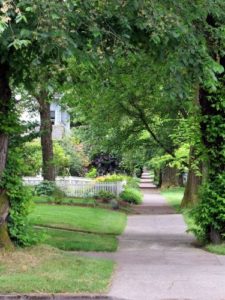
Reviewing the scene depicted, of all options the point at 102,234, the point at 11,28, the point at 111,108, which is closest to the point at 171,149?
the point at 111,108

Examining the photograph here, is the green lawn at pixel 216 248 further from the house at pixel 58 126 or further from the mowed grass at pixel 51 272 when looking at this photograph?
the house at pixel 58 126

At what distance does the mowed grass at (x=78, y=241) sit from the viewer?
42.0 feet

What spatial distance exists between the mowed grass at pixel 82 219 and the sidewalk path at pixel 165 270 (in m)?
1.81

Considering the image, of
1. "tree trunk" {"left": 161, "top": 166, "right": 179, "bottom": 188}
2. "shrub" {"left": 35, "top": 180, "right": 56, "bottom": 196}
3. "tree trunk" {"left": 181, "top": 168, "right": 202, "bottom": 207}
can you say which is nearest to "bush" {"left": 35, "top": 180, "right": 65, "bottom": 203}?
"shrub" {"left": 35, "top": 180, "right": 56, "bottom": 196}

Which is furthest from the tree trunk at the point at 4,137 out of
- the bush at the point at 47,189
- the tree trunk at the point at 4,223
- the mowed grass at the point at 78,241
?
the bush at the point at 47,189

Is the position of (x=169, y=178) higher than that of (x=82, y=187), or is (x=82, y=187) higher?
(x=169, y=178)

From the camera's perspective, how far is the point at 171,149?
33656mm

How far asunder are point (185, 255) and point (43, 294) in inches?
191

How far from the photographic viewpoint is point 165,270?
1030 cm

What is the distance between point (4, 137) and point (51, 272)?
2.99m

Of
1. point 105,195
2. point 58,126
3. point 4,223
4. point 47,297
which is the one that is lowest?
point 47,297

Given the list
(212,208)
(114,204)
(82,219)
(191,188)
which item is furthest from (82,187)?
(212,208)

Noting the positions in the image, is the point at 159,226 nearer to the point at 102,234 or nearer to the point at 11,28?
the point at 102,234

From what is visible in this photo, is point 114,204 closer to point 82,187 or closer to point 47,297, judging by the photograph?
point 82,187
